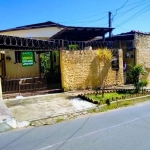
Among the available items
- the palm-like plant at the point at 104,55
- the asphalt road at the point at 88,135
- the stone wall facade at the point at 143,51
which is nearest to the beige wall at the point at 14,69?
the palm-like plant at the point at 104,55

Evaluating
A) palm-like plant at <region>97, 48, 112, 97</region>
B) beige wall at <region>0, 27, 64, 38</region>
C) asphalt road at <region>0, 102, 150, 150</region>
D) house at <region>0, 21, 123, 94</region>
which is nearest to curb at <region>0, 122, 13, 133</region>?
asphalt road at <region>0, 102, 150, 150</region>

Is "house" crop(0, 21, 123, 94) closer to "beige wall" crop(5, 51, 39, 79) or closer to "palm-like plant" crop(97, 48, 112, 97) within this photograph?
"beige wall" crop(5, 51, 39, 79)

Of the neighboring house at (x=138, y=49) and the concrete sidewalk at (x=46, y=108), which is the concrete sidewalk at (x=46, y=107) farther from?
the neighboring house at (x=138, y=49)

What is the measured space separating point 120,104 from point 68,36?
422 inches

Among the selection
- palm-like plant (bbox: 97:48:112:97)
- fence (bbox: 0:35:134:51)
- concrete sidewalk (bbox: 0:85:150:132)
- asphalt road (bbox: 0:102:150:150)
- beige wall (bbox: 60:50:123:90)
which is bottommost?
asphalt road (bbox: 0:102:150:150)

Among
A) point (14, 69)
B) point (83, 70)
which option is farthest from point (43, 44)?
point (14, 69)

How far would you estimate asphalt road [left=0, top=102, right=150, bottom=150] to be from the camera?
192 inches

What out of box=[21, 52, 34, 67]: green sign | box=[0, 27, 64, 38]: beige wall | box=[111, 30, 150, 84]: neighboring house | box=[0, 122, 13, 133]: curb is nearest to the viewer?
box=[0, 122, 13, 133]: curb

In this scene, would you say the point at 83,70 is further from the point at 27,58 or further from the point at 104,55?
the point at 27,58

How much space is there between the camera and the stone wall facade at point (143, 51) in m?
15.4

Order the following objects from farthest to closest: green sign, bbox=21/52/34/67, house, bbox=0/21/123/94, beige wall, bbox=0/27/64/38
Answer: beige wall, bbox=0/27/64/38 → house, bbox=0/21/123/94 → green sign, bbox=21/52/34/67

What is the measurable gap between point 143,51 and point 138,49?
60cm

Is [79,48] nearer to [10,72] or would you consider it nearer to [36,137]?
[10,72]

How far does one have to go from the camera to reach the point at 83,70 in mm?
12719
